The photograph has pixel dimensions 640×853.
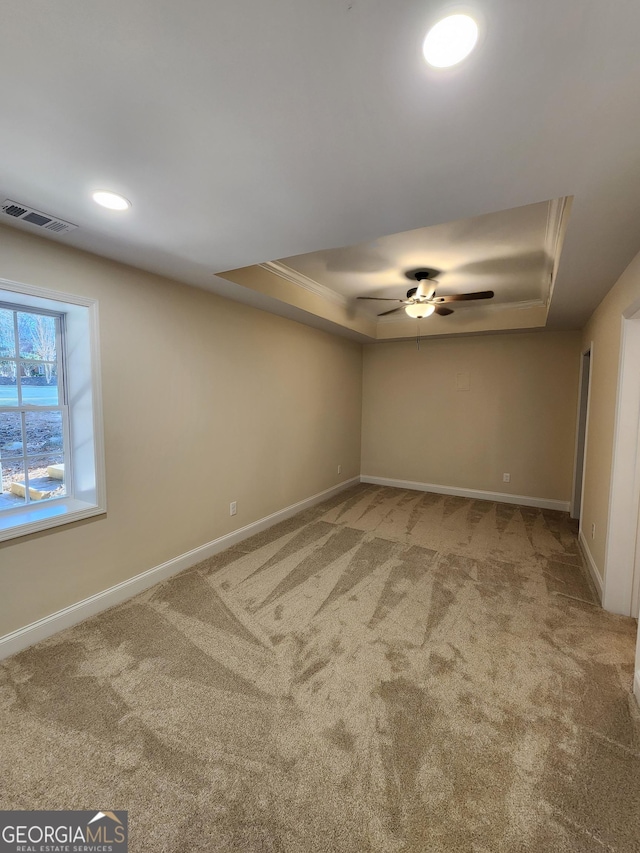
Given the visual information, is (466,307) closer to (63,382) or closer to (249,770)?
(63,382)

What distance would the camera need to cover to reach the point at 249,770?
1401 millimetres

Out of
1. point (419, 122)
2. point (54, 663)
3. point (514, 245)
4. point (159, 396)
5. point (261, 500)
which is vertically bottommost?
point (54, 663)

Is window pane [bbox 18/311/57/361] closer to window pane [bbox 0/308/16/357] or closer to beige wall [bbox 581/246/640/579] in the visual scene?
window pane [bbox 0/308/16/357]

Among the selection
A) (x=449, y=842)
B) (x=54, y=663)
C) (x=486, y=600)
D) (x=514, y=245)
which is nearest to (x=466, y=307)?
(x=514, y=245)

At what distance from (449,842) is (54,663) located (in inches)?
81.1

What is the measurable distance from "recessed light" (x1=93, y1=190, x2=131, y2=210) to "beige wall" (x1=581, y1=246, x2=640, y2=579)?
109 inches

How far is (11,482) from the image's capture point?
2197mm

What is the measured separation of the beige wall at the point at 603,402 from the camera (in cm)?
240

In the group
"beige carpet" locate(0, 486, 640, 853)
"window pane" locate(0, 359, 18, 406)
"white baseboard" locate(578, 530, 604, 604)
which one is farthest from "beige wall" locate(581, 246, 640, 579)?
"window pane" locate(0, 359, 18, 406)

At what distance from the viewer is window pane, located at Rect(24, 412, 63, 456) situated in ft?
7.38

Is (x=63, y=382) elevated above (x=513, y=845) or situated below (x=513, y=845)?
above

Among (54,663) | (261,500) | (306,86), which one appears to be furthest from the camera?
(261,500)

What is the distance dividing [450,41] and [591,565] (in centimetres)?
359

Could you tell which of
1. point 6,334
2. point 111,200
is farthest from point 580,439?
point 6,334
